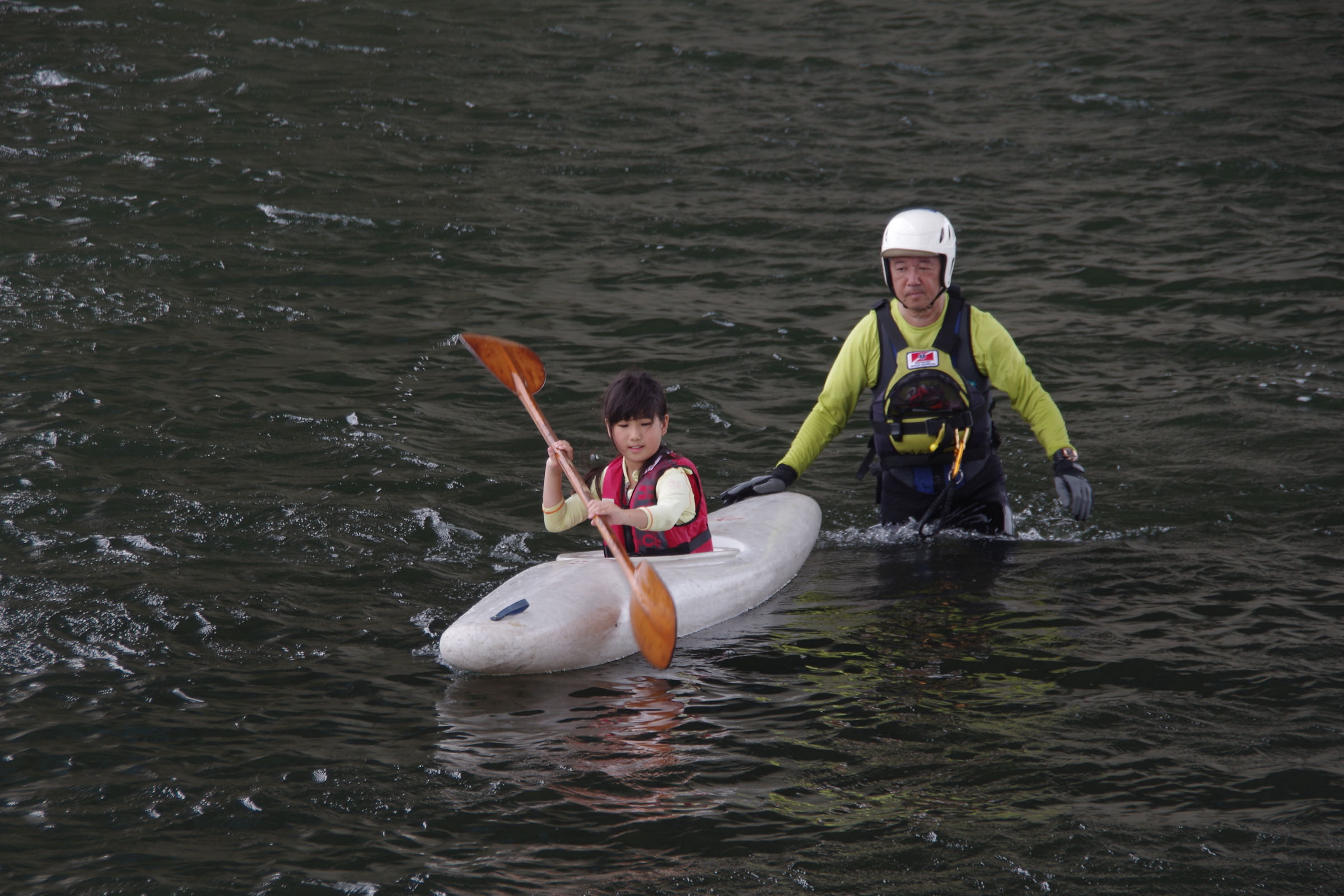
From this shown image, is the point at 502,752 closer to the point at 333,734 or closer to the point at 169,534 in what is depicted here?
the point at 333,734

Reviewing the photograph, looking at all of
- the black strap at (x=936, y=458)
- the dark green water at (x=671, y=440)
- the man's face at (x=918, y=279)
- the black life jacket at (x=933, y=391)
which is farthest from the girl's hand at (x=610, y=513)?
the man's face at (x=918, y=279)

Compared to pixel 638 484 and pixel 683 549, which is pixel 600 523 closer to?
pixel 638 484

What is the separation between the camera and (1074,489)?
203 inches

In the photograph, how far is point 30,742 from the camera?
3959 mm

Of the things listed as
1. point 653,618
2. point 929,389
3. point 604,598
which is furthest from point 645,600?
point 929,389

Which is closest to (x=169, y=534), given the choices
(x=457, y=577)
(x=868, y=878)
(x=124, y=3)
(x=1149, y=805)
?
(x=457, y=577)

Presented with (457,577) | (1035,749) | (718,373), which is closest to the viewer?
(1035,749)

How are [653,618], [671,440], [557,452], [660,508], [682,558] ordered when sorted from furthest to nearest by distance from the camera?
[671,440] → [682,558] → [660,508] → [557,452] → [653,618]

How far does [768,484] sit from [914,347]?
85cm

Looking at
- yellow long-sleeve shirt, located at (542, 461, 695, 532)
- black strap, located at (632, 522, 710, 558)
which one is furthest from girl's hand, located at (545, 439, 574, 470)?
black strap, located at (632, 522, 710, 558)

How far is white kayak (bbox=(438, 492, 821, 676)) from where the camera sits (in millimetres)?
4449

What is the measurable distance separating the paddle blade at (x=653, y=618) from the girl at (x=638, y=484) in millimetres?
249

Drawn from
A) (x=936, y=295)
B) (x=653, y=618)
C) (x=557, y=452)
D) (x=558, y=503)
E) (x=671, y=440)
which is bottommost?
(x=653, y=618)

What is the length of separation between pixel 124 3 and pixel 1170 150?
12.9m
